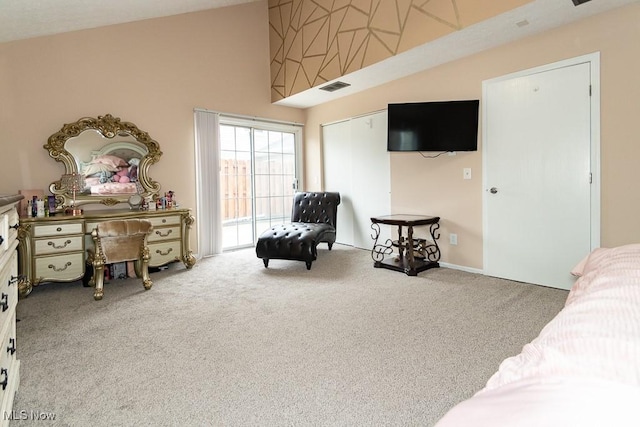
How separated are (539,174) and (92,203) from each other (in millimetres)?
4708

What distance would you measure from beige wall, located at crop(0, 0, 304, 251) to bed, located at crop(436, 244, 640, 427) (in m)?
4.54

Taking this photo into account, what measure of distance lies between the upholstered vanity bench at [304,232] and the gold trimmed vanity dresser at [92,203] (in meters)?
0.99

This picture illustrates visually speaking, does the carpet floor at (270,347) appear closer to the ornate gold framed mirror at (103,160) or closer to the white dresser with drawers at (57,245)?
the white dresser with drawers at (57,245)

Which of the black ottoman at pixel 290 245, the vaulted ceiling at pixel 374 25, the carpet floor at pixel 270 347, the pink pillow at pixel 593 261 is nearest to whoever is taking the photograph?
the pink pillow at pixel 593 261

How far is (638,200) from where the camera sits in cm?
272

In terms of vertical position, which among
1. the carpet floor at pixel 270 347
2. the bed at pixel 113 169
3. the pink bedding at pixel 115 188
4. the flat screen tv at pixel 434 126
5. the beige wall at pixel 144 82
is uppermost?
the beige wall at pixel 144 82

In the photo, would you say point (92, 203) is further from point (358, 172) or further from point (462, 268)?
point (462, 268)

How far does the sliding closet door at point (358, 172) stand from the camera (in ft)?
15.7

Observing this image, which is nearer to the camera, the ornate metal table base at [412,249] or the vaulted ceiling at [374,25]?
the vaulted ceiling at [374,25]

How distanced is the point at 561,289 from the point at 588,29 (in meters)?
2.22

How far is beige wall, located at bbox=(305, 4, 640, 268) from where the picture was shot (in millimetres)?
2736

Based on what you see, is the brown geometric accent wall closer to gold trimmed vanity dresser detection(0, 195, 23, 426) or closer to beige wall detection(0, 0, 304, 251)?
beige wall detection(0, 0, 304, 251)

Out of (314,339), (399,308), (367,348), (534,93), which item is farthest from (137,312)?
(534,93)

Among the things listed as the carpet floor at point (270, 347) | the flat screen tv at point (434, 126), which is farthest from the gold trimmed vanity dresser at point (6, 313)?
the flat screen tv at point (434, 126)
